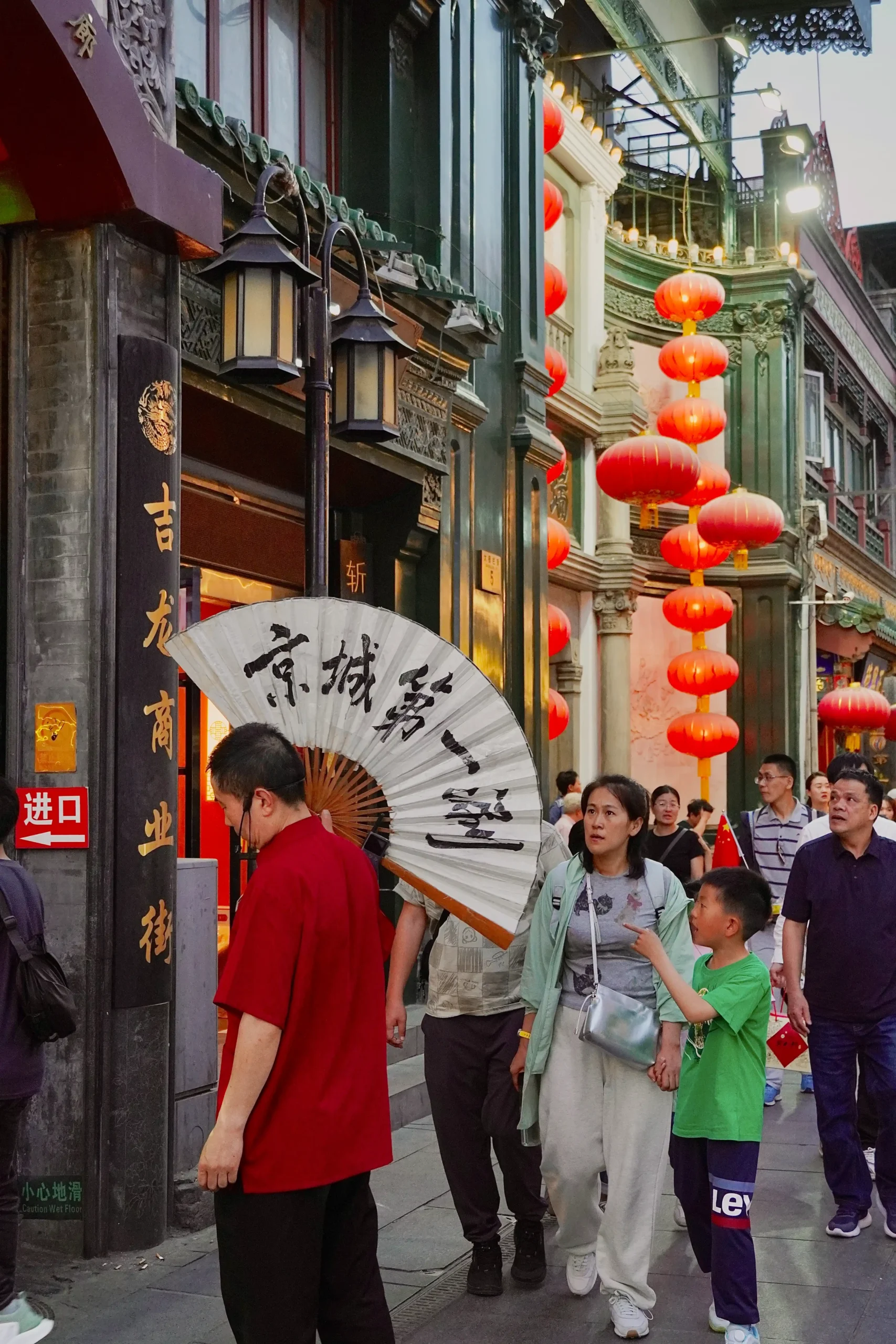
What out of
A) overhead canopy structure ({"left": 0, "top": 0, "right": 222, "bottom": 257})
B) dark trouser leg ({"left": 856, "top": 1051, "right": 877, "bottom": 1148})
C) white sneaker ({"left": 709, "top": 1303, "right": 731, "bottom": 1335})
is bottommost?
white sneaker ({"left": 709, "top": 1303, "right": 731, "bottom": 1335})

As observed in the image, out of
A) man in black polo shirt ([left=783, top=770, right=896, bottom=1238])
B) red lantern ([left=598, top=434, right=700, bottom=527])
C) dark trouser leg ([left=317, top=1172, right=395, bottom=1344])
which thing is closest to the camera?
dark trouser leg ([left=317, top=1172, right=395, bottom=1344])

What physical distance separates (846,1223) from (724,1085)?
1.71 meters

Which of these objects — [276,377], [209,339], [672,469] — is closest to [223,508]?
[209,339]

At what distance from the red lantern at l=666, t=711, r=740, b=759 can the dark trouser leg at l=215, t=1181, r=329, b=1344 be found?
15.6 m

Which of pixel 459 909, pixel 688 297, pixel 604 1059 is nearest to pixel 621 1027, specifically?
pixel 604 1059

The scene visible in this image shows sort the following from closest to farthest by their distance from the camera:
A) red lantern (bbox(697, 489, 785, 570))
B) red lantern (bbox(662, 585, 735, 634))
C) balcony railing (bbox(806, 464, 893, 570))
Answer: red lantern (bbox(697, 489, 785, 570)) → red lantern (bbox(662, 585, 735, 634)) → balcony railing (bbox(806, 464, 893, 570))

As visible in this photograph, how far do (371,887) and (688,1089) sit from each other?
73.1 inches

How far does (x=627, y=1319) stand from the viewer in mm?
5125

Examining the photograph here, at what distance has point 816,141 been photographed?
26453mm

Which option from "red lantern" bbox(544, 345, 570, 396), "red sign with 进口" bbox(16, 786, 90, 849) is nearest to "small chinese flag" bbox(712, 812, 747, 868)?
"red sign with 进口" bbox(16, 786, 90, 849)

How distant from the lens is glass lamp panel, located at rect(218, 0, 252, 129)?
29.5 ft

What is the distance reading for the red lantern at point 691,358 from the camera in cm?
1891

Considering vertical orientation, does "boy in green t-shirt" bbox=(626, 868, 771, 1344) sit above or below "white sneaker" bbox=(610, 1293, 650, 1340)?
above

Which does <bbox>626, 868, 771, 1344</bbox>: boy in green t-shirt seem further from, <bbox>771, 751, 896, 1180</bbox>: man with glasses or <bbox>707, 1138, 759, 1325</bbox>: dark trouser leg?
<bbox>771, 751, 896, 1180</bbox>: man with glasses
